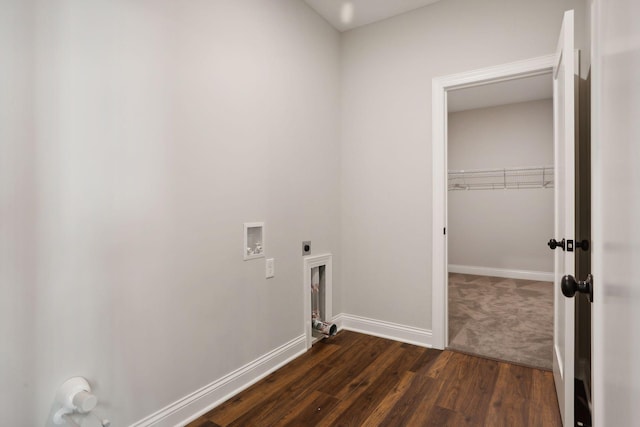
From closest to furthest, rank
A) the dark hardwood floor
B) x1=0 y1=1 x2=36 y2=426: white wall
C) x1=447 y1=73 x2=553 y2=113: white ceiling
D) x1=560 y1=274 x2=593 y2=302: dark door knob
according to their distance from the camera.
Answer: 1. x1=560 y1=274 x2=593 y2=302: dark door knob
2. x1=0 y1=1 x2=36 y2=426: white wall
3. the dark hardwood floor
4. x1=447 y1=73 x2=553 y2=113: white ceiling

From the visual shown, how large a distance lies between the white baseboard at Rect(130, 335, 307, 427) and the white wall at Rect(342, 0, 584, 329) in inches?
36.0

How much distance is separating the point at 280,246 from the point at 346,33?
212cm

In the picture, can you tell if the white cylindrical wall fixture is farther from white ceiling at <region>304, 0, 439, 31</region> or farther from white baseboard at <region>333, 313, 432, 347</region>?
white ceiling at <region>304, 0, 439, 31</region>

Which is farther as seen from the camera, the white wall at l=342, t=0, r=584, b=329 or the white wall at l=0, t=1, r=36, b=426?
the white wall at l=342, t=0, r=584, b=329

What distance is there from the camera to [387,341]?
2.79 metres

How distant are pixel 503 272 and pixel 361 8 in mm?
4357

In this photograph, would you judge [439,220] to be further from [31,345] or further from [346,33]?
[31,345]

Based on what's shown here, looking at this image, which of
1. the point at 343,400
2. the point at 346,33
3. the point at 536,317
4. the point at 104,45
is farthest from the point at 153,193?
the point at 536,317

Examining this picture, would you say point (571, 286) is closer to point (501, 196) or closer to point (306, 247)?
point (306, 247)

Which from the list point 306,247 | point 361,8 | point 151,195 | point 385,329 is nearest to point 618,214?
point 151,195

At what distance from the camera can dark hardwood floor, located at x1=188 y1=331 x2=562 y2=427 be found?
177 centimetres

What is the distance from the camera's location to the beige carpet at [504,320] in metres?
2.55

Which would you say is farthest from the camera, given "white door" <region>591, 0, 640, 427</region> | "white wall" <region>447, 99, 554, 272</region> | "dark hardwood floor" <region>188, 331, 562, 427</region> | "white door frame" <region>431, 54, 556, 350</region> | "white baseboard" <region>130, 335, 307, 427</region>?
"white wall" <region>447, 99, 554, 272</region>

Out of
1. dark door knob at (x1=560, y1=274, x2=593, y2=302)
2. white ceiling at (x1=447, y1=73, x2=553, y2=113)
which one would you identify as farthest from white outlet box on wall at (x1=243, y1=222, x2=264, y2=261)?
white ceiling at (x1=447, y1=73, x2=553, y2=113)
